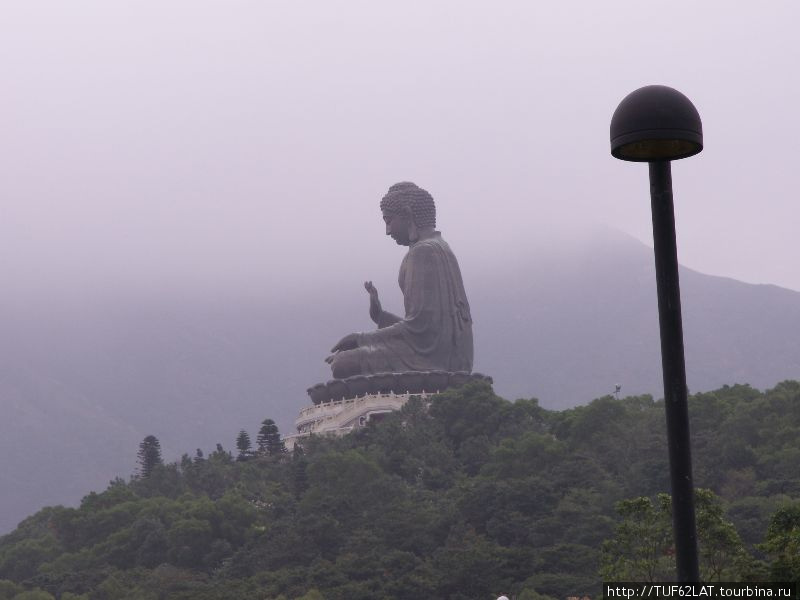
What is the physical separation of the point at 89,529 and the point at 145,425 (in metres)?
65.2

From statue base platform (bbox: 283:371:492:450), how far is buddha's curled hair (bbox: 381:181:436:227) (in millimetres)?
4477

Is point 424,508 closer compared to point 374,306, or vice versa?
point 424,508

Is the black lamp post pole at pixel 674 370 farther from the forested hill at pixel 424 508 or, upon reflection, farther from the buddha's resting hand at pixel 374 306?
the buddha's resting hand at pixel 374 306

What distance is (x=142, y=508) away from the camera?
34969 millimetres

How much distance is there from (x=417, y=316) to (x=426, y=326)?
1.22ft

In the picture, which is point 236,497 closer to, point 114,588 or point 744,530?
point 114,588

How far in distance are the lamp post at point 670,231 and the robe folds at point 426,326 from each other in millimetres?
36023

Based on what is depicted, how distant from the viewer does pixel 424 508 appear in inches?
1252

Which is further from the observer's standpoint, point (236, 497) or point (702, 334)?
point (702, 334)

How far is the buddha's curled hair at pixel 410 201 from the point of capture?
142 feet

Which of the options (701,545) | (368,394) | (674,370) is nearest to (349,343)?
(368,394)

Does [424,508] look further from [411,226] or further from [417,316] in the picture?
[411,226]

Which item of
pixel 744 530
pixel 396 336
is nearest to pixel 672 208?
pixel 744 530

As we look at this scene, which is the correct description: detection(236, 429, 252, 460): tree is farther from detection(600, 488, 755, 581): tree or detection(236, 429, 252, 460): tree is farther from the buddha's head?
detection(600, 488, 755, 581): tree
